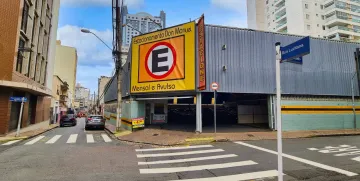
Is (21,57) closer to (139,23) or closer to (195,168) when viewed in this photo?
(139,23)

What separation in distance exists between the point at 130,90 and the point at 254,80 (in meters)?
9.52

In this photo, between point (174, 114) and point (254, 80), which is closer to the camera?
point (254, 80)

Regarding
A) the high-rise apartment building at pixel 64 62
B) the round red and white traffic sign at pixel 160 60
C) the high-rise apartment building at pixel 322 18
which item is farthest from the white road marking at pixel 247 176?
the high-rise apartment building at pixel 64 62

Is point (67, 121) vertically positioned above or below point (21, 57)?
below

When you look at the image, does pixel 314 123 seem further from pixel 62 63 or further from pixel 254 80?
pixel 62 63

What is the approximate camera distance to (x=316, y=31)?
5309 cm

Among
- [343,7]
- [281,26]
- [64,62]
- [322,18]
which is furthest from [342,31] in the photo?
[64,62]

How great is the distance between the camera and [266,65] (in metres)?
15.6

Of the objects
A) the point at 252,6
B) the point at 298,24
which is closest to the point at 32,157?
the point at 298,24

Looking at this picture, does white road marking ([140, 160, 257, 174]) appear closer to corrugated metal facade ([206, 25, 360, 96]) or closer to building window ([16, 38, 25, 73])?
corrugated metal facade ([206, 25, 360, 96])

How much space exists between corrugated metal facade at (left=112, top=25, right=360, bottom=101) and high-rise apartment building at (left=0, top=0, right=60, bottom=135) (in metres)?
9.09

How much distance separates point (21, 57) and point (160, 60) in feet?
49.6

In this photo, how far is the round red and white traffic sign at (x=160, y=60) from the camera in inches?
597

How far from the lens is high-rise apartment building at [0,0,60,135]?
52.3 ft
